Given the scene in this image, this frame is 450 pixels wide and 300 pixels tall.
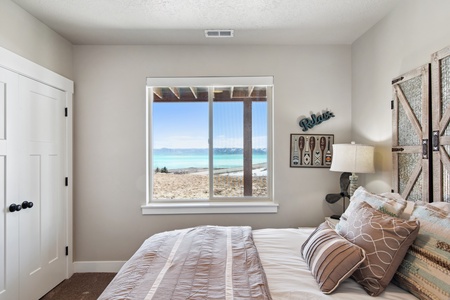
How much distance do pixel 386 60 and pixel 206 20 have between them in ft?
5.61

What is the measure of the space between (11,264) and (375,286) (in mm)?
2643

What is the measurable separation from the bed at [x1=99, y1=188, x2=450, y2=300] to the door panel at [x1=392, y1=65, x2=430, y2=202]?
49cm

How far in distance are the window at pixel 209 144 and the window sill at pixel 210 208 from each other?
0.16m

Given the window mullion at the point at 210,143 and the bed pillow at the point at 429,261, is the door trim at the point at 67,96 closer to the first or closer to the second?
the window mullion at the point at 210,143

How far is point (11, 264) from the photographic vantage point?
2168 mm

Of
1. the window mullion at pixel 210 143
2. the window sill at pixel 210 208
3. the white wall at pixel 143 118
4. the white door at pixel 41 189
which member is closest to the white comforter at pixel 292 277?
the window sill at pixel 210 208

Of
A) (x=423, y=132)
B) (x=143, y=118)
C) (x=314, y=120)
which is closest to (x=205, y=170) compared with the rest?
(x=143, y=118)

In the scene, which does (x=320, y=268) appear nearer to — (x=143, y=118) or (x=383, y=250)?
(x=383, y=250)

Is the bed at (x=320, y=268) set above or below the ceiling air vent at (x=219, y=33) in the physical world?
below

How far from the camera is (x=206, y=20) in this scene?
2.53 metres

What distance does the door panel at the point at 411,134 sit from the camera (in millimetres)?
1880

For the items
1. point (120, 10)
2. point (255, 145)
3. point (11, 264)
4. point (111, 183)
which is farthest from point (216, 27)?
point (11, 264)

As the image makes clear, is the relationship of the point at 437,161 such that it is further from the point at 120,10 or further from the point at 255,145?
the point at 120,10

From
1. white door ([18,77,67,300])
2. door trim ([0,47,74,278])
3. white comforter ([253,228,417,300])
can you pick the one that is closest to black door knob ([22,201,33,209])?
white door ([18,77,67,300])
